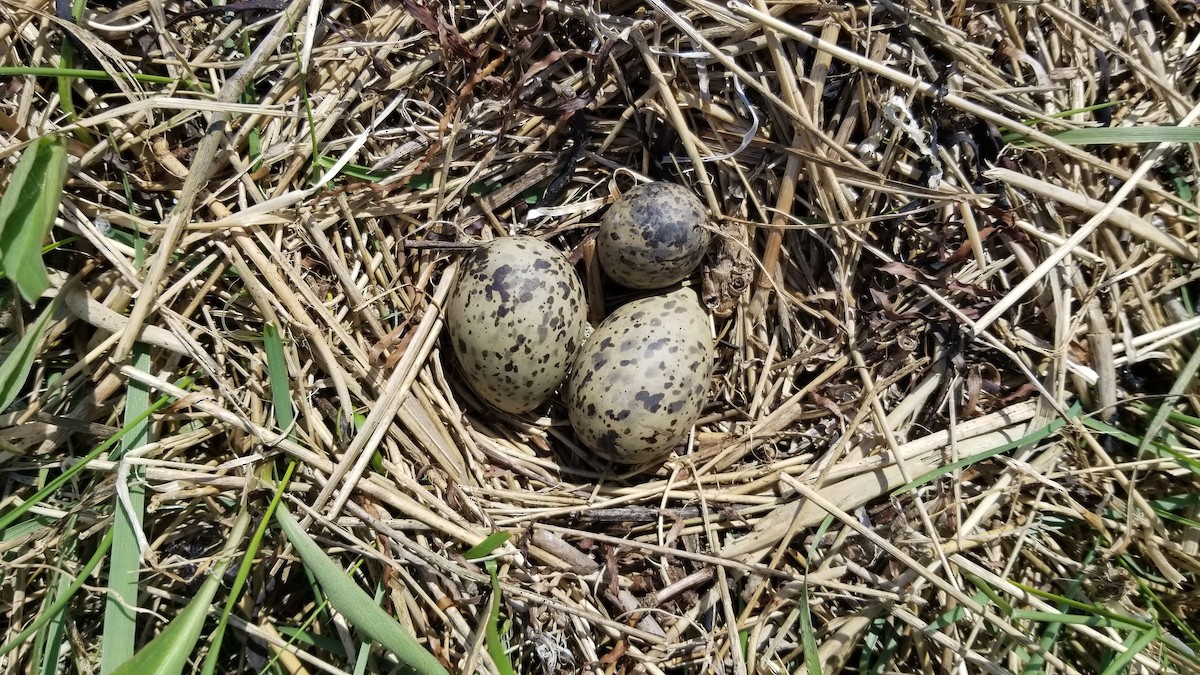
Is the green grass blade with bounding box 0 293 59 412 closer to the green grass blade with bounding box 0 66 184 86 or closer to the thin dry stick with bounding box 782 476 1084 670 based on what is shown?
the green grass blade with bounding box 0 66 184 86

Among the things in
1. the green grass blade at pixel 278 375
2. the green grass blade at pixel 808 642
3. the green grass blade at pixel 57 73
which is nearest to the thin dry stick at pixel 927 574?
the green grass blade at pixel 808 642

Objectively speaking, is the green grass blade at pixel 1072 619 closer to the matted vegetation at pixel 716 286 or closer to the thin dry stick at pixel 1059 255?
the matted vegetation at pixel 716 286

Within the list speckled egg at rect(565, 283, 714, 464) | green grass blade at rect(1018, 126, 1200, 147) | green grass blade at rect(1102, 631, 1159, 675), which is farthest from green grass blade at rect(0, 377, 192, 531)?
green grass blade at rect(1018, 126, 1200, 147)

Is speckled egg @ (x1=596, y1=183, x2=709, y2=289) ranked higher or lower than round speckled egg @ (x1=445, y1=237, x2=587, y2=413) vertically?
higher

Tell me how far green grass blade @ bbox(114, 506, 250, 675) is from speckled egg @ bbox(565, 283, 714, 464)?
0.93 m

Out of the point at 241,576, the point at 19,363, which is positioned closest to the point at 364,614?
the point at 241,576

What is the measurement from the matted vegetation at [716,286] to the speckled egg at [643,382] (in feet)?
0.54

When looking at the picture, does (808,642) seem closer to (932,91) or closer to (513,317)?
(513,317)

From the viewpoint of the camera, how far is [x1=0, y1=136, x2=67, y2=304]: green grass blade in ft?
4.01

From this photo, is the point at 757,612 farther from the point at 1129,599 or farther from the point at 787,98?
the point at 787,98

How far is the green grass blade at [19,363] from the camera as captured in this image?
1447 mm

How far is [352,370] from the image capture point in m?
1.83

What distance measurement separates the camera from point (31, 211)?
4.29 ft

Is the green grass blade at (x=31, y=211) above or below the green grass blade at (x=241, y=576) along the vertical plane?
above
